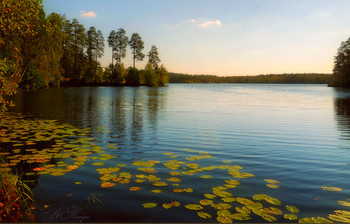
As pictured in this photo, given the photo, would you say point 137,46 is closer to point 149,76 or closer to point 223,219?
point 149,76

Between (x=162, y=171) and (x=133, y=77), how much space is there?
97118mm

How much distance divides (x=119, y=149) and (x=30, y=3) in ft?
18.8

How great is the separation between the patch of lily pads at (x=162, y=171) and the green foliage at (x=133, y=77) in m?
91.4

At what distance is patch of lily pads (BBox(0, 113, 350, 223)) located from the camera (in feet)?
16.6

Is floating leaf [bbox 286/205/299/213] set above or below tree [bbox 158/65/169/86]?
below

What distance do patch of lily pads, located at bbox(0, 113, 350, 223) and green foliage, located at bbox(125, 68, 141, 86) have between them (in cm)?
9141

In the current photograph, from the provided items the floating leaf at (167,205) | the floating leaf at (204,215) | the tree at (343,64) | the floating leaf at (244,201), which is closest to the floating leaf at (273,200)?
the floating leaf at (244,201)

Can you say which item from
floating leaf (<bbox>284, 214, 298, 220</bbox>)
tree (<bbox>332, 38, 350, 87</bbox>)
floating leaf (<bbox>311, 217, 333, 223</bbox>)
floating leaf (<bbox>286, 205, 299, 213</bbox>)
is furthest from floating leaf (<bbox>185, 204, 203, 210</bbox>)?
tree (<bbox>332, 38, 350, 87</bbox>)

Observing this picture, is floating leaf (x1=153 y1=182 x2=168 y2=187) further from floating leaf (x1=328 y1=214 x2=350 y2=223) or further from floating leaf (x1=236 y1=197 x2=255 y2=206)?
floating leaf (x1=328 y1=214 x2=350 y2=223)

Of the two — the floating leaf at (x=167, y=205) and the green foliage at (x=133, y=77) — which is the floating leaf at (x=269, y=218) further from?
the green foliage at (x=133, y=77)

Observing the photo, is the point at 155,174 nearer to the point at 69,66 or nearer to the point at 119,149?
the point at 119,149

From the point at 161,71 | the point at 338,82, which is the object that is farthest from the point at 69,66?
the point at 338,82

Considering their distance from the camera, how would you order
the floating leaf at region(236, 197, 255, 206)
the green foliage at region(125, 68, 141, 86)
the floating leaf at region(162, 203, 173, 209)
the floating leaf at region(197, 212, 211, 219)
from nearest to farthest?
the floating leaf at region(197, 212, 211, 219) < the floating leaf at region(162, 203, 173, 209) < the floating leaf at region(236, 197, 255, 206) < the green foliage at region(125, 68, 141, 86)

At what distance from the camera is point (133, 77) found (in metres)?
102
